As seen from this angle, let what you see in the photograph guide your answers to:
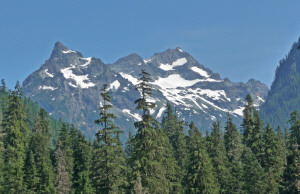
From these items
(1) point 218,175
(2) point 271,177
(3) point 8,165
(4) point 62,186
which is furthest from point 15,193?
(2) point 271,177

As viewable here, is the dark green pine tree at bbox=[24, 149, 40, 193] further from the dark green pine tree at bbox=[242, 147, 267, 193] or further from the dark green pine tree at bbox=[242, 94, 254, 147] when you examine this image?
the dark green pine tree at bbox=[242, 94, 254, 147]

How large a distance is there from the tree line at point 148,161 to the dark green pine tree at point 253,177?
0.42ft

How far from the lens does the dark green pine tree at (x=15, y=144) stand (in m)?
63.5

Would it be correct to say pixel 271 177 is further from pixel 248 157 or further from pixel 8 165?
pixel 8 165

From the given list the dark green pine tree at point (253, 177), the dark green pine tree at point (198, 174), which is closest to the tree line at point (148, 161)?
the dark green pine tree at point (198, 174)

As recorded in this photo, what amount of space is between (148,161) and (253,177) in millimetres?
20974

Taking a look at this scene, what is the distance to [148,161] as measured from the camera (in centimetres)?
4675

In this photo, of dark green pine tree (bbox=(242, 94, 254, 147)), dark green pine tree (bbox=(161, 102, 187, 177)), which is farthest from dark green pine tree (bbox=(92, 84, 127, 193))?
dark green pine tree (bbox=(242, 94, 254, 147))

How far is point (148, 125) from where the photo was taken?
47469mm

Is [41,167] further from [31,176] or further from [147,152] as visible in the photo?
[147,152]

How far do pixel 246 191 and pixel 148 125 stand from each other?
22981 mm

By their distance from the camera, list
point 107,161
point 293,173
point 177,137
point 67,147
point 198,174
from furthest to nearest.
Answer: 1. point 67,147
2. point 177,137
3. point 198,174
4. point 293,173
5. point 107,161

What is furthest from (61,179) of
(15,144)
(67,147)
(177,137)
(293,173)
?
(293,173)

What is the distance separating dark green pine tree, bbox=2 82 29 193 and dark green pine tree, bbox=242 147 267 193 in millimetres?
30726
